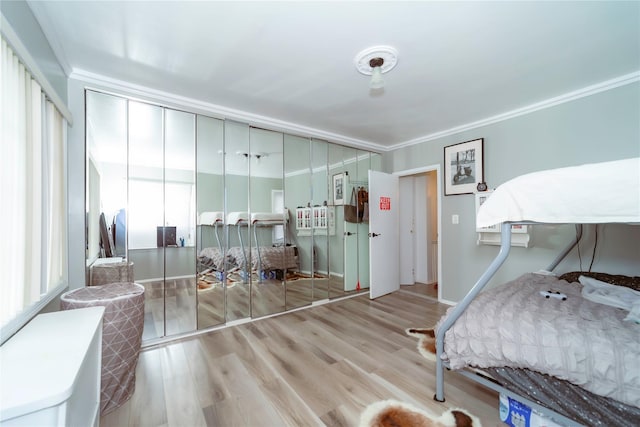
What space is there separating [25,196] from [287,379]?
78.5 inches

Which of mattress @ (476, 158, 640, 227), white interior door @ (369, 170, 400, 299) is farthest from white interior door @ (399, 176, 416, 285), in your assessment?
mattress @ (476, 158, 640, 227)

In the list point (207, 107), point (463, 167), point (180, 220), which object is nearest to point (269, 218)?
point (180, 220)

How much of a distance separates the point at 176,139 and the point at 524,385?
3.41 metres

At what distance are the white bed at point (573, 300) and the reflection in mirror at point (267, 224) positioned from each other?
228 cm

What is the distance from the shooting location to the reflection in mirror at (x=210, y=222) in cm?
279

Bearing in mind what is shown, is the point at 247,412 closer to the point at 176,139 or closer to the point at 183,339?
the point at 183,339

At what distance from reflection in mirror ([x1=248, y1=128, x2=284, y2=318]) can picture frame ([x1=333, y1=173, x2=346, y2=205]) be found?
962 mm

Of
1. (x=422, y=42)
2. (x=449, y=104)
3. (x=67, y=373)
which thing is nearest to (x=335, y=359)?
(x=67, y=373)

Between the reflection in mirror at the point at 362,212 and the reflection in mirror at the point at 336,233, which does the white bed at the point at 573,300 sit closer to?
the reflection in mirror at the point at 336,233

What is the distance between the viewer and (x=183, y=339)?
2.61 m

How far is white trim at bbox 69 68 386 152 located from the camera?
231 centimetres

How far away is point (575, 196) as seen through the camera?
4.01ft

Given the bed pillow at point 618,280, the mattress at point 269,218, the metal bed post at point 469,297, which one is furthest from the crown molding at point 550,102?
the mattress at point 269,218

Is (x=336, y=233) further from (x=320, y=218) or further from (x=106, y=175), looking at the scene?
(x=106, y=175)
